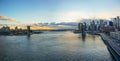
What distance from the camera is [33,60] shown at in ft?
60.1

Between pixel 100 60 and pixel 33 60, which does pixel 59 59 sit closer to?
pixel 33 60

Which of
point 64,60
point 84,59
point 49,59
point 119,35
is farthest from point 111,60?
point 119,35

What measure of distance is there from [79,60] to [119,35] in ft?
86.8

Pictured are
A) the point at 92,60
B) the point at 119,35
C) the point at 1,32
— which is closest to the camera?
the point at 92,60

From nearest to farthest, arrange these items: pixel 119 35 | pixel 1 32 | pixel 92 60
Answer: pixel 92 60, pixel 119 35, pixel 1 32


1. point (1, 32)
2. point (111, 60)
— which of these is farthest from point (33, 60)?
point (1, 32)

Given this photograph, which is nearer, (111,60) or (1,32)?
(111,60)

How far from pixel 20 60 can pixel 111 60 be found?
8.77 m

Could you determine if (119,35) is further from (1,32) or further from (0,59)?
(1,32)

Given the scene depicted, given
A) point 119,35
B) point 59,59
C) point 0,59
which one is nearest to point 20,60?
point 0,59

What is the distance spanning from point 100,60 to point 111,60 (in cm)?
107

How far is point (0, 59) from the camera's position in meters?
18.9

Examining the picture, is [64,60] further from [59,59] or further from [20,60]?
[20,60]

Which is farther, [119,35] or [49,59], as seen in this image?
[119,35]
